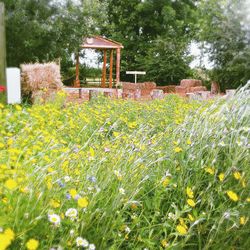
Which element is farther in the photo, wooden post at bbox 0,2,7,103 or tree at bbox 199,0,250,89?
tree at bbox 199,0,250,89

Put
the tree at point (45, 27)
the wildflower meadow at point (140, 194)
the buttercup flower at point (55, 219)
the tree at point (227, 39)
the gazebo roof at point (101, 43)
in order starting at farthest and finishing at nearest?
the gazebo roof at point (101, 43), the tree at point (227, 39), the tree at point (45, 27), the wildflower meadow at point (140, 194), the buttercup flower at point (55, 219)

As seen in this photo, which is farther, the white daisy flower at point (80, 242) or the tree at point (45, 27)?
the tree at point (45, 27)

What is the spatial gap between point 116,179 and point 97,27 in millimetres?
16122

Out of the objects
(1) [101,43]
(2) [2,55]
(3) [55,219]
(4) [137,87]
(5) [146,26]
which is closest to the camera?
(3) [55,219]

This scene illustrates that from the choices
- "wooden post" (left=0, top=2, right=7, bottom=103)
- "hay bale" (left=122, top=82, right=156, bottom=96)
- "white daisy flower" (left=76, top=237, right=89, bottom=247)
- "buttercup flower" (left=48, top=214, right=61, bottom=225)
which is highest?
"wooden post" (left=0, top=2, right=7, bottom=103)

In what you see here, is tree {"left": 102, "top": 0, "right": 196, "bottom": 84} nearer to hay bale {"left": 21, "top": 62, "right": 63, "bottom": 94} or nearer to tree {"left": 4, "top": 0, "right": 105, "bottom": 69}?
tree {"left": 4, "top": 0, "right": 105, "bottom": 69}

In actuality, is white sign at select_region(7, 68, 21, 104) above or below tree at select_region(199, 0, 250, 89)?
below

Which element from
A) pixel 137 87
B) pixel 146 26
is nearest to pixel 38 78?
pixel 137 87

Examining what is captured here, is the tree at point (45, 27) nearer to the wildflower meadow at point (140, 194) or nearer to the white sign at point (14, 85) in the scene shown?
the white sign at point (14, 85)

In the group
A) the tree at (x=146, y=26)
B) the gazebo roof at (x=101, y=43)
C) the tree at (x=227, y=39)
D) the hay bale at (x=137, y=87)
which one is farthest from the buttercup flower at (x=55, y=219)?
the tree at (x=146, y=26)

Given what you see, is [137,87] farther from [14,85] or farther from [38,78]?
[14,85]

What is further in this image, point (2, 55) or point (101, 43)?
point (101, 43)

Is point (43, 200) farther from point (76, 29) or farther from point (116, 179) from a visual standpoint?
point (76, 29)

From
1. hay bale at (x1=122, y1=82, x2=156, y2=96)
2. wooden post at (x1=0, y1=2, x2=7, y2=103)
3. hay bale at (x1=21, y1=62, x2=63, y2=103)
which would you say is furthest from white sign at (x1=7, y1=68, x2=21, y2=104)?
hay bale at (x1=122, y1=82, x2=156, y2=96)
